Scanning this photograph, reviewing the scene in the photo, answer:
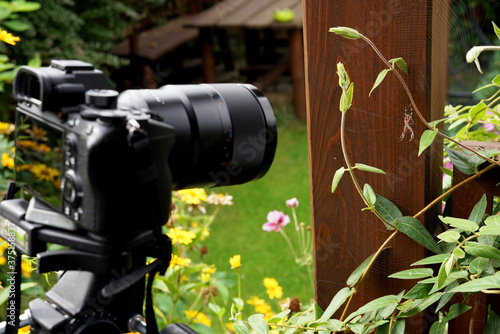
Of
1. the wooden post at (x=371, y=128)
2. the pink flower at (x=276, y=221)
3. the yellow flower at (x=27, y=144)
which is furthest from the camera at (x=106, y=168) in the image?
the pink flower at (x=276, y=221)

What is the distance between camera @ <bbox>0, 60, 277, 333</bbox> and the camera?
811 mm

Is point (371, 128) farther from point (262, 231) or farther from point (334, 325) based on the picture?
point (262, 231)

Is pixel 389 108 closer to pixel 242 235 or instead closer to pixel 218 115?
pixel 218 115

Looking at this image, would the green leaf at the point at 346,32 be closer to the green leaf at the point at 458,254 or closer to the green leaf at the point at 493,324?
the green leaf at the point at 458,254

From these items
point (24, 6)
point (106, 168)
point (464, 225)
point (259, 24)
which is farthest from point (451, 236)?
point (259, 24)

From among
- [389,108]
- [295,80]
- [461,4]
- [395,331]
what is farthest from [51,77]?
[295,80]

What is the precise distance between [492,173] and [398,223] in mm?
174

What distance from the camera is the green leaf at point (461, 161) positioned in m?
1.01

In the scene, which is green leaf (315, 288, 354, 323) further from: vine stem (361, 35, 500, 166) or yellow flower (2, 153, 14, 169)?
yellow flower (2, 153, 14, 169)

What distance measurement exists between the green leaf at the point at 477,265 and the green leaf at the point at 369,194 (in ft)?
0.55

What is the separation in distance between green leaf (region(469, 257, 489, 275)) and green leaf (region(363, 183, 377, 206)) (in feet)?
0.55

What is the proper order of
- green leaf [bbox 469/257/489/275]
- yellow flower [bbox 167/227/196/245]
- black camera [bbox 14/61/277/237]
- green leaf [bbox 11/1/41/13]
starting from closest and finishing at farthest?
1. black camera [bbox 14/61/277/237]
2. green leaf [bbox 469/257/489/275]
3. yellow flower [bbox 167/227/196/245]
4. green leaf [bbox 11/1/41/13]

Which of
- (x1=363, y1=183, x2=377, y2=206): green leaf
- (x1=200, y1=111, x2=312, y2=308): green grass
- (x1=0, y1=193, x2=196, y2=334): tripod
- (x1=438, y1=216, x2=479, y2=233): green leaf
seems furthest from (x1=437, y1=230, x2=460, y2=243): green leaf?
(x1=200, y1=111, x2=312, y2=308): green grass

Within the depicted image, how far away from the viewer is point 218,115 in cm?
99
